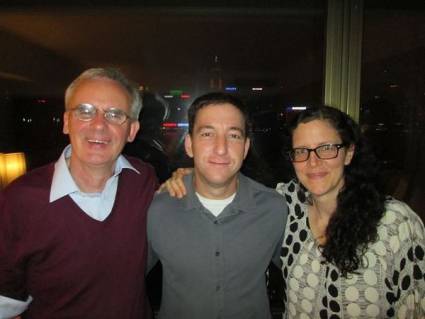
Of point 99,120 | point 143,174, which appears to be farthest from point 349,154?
point 99,120

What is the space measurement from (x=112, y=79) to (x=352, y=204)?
142 centimetres

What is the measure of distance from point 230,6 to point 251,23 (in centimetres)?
21

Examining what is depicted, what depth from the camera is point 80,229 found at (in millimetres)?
1549

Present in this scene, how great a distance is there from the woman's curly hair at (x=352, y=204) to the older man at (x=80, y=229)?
0.97 m

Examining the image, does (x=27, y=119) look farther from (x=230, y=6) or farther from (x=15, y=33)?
(x=230, y=6)

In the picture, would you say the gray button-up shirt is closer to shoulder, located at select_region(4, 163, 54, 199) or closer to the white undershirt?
the white undershirt

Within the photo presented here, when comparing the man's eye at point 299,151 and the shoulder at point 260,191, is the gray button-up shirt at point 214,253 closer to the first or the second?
the shoulder at point 260,191

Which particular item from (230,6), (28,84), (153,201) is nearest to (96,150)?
(153,201)

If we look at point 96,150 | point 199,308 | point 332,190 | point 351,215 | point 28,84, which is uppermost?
point 28,84

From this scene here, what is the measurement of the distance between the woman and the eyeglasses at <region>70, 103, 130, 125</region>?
0.47 meters

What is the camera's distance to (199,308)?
1.65 meters

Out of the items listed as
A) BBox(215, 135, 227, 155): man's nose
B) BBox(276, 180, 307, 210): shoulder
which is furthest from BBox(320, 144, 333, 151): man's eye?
BBox(215, 135, 227, 155): man's nose

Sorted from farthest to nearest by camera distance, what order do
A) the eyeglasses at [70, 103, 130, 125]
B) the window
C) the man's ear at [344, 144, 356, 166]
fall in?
the window < the man's ear at [344, 144, 356, 166] < the eyeglasses at [70, 103, 130, 125]

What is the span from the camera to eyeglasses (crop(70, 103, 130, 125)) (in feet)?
5.33
